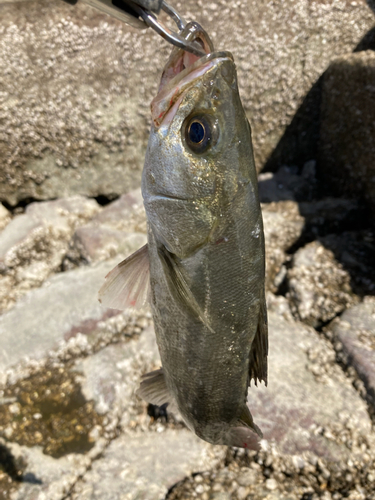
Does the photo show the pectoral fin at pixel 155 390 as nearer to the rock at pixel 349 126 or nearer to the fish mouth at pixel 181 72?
the fish mouth at pixel 181 72

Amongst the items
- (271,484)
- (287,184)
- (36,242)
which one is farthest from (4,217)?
(271,484)

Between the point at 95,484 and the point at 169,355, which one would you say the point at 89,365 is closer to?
the point at 95,484

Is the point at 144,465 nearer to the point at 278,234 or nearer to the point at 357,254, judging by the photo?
the point at 278,234

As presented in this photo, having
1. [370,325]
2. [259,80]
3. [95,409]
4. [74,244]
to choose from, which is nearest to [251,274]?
[95,409]

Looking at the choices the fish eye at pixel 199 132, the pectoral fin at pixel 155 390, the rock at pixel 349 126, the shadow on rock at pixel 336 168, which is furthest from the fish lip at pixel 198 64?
the rock at pixel 349 126

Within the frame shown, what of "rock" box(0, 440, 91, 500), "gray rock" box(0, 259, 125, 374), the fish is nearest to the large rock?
"gray rock" box(0, 259, 125, 374)
